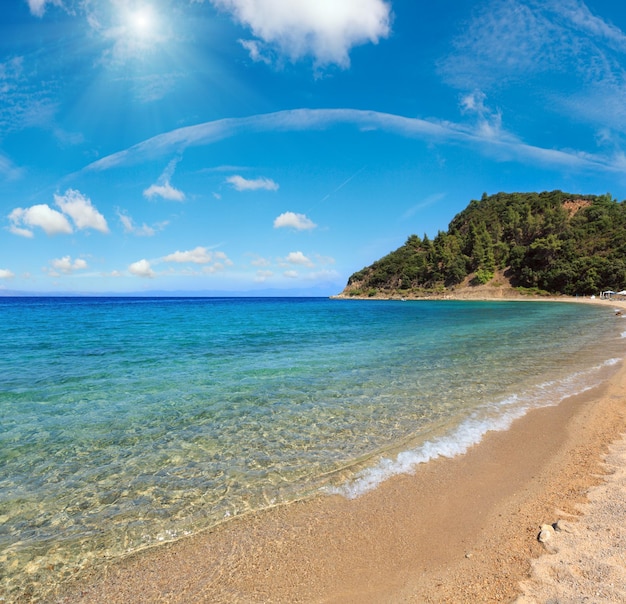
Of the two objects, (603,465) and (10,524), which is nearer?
(10,524)

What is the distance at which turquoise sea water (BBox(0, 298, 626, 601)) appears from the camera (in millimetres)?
5117

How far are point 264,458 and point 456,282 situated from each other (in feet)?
529

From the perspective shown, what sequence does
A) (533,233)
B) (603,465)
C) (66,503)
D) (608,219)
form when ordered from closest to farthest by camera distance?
(66,503) → (603,465) → (608,219) → (533,233)

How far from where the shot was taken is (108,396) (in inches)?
444

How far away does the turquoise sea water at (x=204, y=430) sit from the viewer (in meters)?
5.12

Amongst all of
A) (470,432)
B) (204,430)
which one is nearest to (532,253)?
(470,432)

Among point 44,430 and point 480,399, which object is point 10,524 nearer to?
point 44,430

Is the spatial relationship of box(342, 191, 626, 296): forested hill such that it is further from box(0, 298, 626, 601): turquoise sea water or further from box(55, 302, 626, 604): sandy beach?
box(55, 302, 626, 604): sandy beach

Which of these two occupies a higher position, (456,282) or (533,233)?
(533,233)

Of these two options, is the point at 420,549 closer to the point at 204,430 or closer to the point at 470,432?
the point at 470,432

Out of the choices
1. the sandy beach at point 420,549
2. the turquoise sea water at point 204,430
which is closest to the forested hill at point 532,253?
the turquoise sea water at point 204,430

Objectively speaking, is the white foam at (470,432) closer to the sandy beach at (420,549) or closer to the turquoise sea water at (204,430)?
the turquoise sea water at (204,430)

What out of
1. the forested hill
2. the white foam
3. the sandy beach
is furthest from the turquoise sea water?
the forested hill

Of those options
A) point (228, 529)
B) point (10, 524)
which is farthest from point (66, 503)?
point (228, 529)
